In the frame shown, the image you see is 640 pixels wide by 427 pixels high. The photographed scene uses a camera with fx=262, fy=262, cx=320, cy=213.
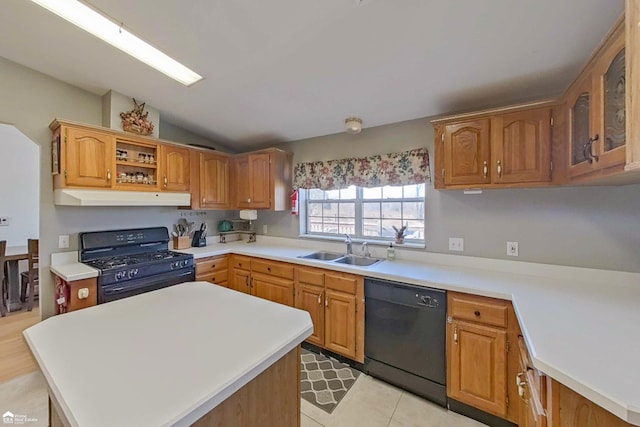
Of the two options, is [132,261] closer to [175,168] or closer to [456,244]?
[175,168]

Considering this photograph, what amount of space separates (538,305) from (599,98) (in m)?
1.09

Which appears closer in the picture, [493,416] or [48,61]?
[493,416]

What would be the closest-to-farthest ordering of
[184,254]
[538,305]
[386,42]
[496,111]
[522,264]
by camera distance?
[538,305] → [386,42] → [496,111] → [522,264] → [184,254]

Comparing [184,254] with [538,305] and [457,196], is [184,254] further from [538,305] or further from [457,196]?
[538,305]

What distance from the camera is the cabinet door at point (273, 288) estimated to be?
2727 mm

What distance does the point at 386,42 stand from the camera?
169 centimetres

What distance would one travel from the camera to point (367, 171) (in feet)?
9.29

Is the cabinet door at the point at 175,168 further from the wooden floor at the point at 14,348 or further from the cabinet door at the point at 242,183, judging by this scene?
the wooden floor at the point at 14,348

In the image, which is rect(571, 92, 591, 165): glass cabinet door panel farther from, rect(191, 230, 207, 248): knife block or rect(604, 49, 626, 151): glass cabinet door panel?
rect(191, 230, 207, 248): knife block

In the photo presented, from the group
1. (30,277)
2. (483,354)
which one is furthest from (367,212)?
(30,277)


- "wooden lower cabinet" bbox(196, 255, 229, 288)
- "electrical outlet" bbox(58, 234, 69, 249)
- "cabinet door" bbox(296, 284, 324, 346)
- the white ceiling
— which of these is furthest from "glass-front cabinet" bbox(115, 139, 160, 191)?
"cabinet door" bbox(296, 284, 324, 346)

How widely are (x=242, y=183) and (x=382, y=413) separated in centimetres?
291

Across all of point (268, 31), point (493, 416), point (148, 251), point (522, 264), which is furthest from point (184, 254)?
point (522, 264)

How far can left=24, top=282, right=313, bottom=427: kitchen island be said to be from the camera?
0.68 meters
